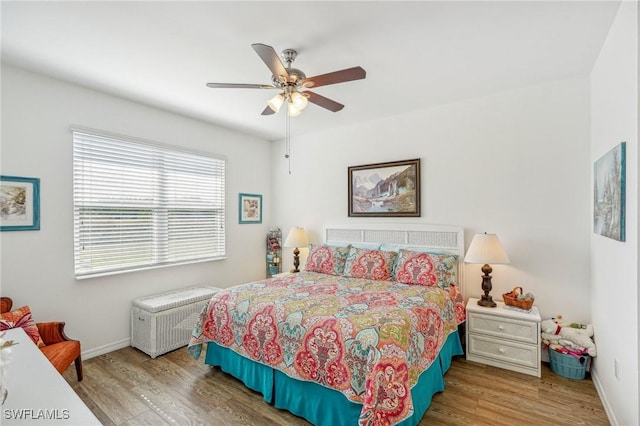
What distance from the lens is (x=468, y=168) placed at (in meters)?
3.47

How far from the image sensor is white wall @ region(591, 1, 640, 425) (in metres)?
1.72

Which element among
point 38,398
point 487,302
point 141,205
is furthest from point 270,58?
point 487,302

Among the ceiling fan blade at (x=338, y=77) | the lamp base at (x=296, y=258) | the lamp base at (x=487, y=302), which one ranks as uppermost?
the ceiling fan blade at (x=338, y=77)

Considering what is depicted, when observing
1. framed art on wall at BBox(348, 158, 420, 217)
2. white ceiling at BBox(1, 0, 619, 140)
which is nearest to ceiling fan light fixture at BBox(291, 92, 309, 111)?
white ceiling at BBox(1, 0, 619, 140)

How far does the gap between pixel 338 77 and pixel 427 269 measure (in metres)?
2.14

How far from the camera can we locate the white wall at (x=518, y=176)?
2.91 metres

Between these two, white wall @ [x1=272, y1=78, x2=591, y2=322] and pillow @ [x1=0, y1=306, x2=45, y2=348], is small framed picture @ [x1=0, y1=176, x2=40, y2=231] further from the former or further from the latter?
white wall @ [x1=272, y1=78, x2=591, y2=322]

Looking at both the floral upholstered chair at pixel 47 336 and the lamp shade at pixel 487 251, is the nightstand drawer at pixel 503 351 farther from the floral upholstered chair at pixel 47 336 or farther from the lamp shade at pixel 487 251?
the floral upholstered chair at pixel 47 336

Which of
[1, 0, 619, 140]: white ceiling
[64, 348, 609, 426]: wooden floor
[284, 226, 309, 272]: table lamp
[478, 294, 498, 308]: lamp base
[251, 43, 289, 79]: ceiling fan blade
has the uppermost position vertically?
[1, 0, 619, 140]: white ceiling

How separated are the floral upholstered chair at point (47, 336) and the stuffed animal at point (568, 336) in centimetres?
406

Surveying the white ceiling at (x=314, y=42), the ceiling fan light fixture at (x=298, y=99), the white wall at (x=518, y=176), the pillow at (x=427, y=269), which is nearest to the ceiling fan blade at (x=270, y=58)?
the ceiling fan light fixture at (x=298, y=99)

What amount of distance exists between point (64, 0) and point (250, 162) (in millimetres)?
3102

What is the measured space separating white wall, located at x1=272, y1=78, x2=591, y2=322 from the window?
5.70 feet

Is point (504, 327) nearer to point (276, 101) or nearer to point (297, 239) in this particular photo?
point (297, 239)
